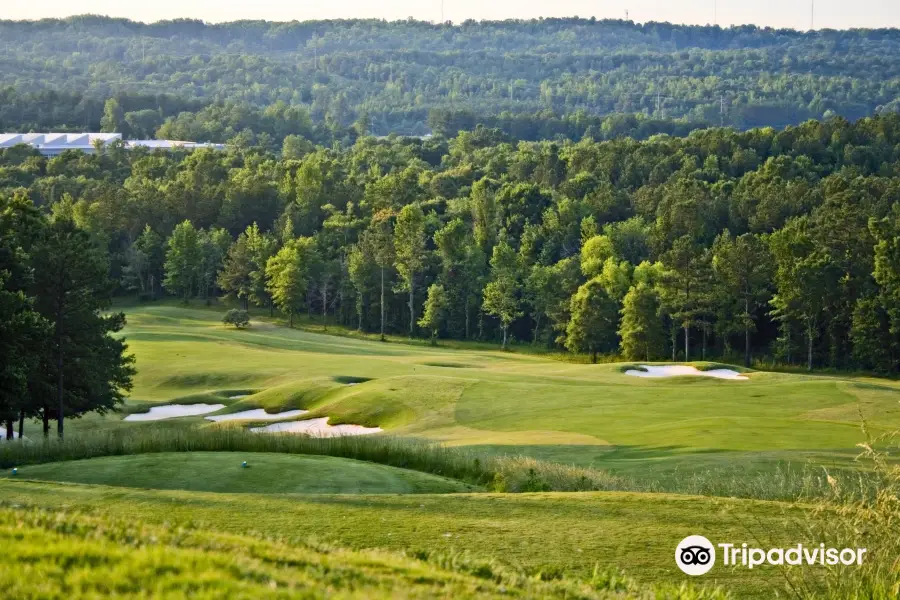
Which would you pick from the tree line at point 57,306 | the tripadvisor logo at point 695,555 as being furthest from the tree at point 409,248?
the tripadvisor logo at point 695,555

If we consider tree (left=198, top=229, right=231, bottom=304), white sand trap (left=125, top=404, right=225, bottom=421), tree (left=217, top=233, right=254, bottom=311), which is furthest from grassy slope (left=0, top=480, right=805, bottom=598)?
tree (left=198, top=229, right=231, bottom=304)

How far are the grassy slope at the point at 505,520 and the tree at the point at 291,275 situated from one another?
242ft

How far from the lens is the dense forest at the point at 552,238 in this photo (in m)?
79.1

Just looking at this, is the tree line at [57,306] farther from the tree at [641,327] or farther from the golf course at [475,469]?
the tree at [641,327]

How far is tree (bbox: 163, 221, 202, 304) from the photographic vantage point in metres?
98.4

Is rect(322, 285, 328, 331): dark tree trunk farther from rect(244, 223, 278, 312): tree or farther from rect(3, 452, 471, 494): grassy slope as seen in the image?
rect(3, 452, 471, 494): grassy slope

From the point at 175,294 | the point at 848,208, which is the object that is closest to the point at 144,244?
the point at 175,294

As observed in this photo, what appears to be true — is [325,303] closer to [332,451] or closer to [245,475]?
[332,451]

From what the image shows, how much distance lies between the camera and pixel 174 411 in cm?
4400

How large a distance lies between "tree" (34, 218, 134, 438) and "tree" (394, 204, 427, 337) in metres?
59.4

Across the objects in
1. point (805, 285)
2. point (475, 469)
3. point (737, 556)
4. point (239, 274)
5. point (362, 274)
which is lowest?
point (239, 274)

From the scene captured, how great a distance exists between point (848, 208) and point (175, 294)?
5810 cm

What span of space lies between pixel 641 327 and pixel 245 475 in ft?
198

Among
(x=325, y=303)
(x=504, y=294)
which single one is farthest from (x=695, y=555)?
(x=325, y=303)
